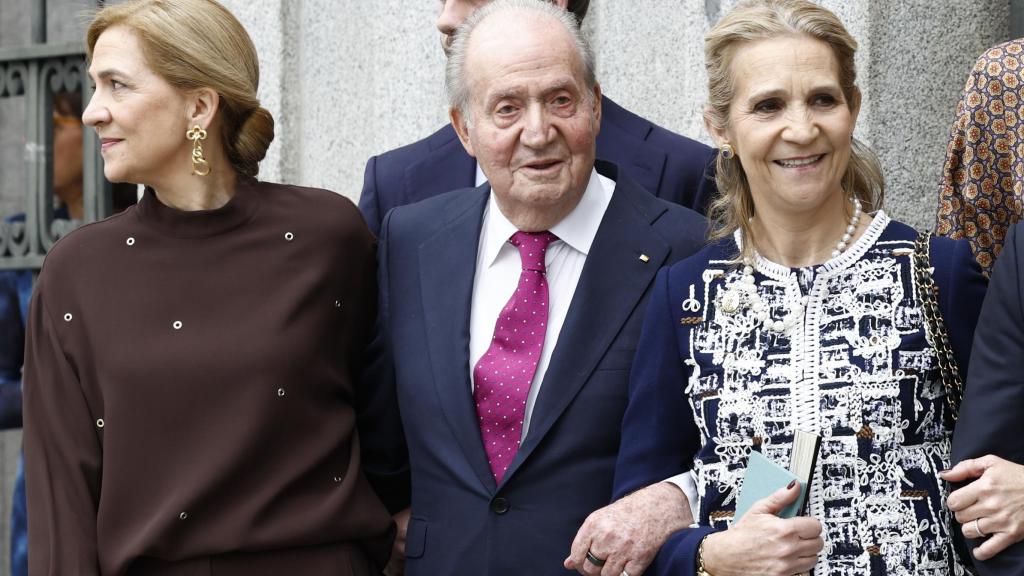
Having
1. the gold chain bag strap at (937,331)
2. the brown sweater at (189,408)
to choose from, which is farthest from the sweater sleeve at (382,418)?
the gold chain bag strap at (937,331)

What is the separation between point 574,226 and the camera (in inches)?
132

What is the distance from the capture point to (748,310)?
288 centimetres

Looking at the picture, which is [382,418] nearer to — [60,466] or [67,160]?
[60,466]

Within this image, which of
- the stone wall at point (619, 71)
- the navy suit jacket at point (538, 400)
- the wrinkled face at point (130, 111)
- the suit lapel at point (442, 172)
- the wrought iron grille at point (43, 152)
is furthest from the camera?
the wrought iron grille at point (43, 152)

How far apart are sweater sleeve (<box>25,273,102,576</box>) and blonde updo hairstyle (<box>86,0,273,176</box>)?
583 millimetres

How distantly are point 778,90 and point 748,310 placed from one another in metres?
0.44

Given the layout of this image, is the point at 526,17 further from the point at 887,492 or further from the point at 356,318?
the point at 887,492

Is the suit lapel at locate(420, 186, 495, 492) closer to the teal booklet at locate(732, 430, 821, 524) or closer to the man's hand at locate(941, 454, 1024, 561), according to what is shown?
the teal booklet at locate(732, 430, 821, 524)

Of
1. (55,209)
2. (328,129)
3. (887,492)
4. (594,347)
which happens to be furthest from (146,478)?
(55,209)

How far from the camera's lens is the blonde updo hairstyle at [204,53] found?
3281 mm

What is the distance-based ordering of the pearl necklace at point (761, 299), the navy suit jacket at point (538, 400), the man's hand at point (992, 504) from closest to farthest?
the man's hand at point (992, 504)
the pearl necklace at point (761, 299)
the navy suit jacket at point (538, 400)

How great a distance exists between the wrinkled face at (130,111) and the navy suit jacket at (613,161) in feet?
2.48

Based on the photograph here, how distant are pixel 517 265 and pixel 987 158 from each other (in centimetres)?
109

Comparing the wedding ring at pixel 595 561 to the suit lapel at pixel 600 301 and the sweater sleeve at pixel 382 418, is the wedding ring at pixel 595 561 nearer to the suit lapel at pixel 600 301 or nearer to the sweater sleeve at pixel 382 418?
the suit lapel at pixel 600 301
